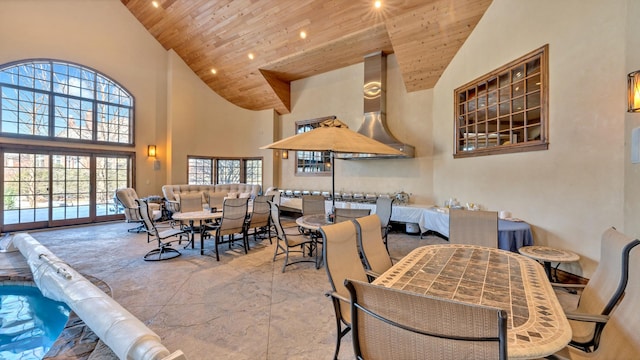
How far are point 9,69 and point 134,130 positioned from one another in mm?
2566

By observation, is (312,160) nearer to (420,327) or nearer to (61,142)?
(61,142)

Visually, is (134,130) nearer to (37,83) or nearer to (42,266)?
(37,83)

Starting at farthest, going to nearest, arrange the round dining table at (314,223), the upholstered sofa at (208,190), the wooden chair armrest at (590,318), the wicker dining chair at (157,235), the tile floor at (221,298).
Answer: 1. the upholstered sofa at (208,190)
2. the wicker dining chair at (157,235)
3. the round dining table at (314,223)
4. the tile floor at (221,298)
5. the wooden chair armrest at (590,318)

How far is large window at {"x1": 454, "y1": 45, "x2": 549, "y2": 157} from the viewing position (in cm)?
366

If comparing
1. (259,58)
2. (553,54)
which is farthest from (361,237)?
(259,58)

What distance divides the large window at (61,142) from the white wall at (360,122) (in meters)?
4.87

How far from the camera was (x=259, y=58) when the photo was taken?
7.55 metres

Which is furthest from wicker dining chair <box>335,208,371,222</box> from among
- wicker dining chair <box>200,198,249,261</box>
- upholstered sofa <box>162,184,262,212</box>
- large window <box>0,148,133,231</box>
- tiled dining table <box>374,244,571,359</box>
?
large window <box>0,148,133,231</box>

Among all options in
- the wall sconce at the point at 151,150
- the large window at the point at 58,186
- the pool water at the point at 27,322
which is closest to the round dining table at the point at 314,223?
the pool water at the point at 27,322

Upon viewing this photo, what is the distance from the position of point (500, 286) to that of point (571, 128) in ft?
9.45

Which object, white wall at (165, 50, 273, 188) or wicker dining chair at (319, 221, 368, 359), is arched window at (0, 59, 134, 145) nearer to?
white wall at (165, 50, 273, 188)

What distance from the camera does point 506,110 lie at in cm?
429

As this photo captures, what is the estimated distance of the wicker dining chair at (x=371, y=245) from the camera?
226 centimetres

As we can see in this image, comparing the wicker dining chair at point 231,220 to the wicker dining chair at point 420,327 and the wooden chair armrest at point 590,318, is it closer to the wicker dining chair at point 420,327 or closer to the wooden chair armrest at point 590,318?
the wicker dining chair at point 420,327
